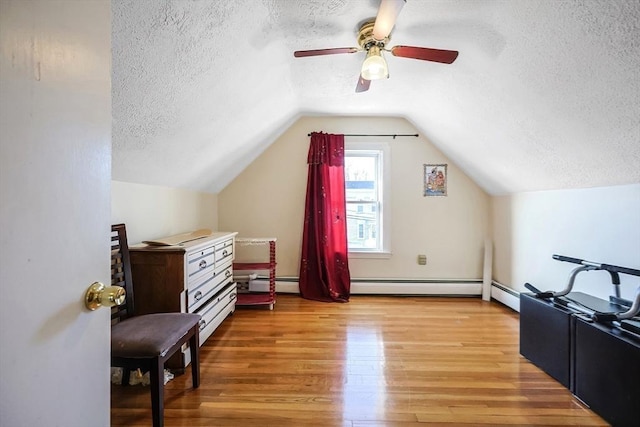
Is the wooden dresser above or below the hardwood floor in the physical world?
above

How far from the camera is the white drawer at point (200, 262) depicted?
1975 millimetres

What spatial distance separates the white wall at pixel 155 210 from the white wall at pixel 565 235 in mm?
3361

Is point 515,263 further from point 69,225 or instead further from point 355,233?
point 69,225

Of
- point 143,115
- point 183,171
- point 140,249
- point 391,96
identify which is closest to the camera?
point 143,115

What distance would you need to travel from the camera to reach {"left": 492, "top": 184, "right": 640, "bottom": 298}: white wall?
1874 mm

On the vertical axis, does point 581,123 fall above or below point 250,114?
below

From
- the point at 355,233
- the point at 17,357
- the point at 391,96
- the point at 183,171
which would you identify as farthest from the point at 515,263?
the point at 17,357

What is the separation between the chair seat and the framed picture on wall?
2.99m

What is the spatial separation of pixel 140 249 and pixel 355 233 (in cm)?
248

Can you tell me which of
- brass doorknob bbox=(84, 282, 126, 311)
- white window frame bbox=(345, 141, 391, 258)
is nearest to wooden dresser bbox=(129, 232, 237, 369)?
brass doorknob bbox=(84, 282, 126, 311)

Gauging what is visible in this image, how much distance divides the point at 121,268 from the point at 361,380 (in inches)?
65.2

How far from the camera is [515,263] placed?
121 inches

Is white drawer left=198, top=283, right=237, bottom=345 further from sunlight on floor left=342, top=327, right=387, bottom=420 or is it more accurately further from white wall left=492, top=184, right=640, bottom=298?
white wall left=492, top=184, right=640, bottom=298

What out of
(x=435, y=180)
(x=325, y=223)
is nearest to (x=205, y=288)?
(x=325, y=223)
